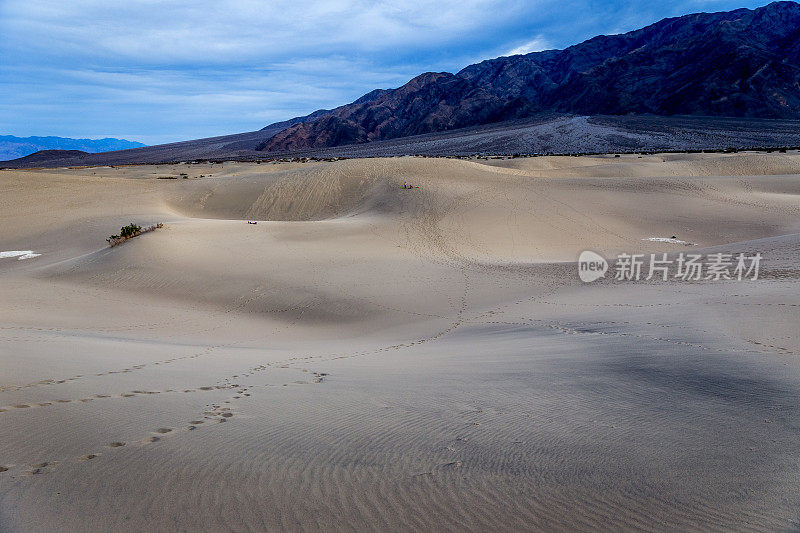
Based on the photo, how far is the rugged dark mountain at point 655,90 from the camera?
91.4 m

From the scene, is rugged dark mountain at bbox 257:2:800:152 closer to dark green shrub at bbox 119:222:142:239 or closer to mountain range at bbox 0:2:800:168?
mountain range at bbox 0:2:800:168

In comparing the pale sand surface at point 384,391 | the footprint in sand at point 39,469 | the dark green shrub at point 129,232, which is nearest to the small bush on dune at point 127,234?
the dark green shrub at point 129,232

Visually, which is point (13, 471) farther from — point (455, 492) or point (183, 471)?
point (455, 492)

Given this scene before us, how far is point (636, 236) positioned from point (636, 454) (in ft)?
56.9

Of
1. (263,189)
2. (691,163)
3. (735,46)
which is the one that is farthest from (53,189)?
(735,46)

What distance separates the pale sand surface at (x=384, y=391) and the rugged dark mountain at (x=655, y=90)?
331 feet

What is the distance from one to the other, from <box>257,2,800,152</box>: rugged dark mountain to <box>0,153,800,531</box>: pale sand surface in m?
101

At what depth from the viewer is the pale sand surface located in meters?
2.44

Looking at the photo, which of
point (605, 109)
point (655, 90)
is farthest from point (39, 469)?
point (655, 90)

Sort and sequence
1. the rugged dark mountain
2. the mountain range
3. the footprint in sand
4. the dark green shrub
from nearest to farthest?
the footprint in sand
the dark green shrub
the mountain range
the rugged dark mountain

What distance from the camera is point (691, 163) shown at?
33.4 metres

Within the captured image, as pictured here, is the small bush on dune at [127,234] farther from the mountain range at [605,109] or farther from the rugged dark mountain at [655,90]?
the rugged dark mountain at [655,90]

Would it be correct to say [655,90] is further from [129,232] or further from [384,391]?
[384,391]

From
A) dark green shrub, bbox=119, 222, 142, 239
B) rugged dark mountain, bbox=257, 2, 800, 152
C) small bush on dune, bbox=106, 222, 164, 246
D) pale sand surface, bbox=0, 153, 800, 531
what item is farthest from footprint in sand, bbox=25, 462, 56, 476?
rugged dark mountain, bbox=257, 2, 800, 152
